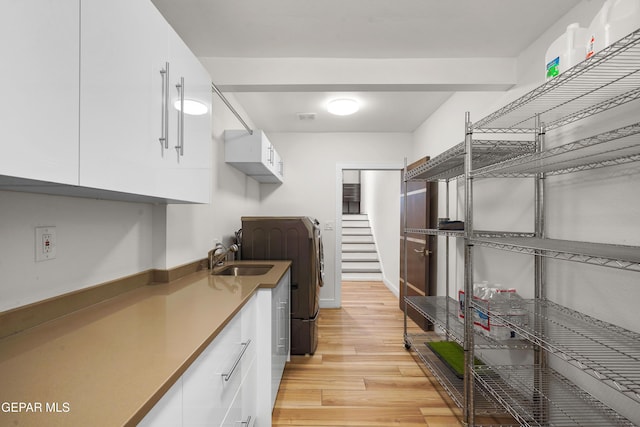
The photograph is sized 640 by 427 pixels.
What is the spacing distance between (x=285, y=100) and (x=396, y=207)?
286cm

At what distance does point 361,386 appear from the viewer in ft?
7.16

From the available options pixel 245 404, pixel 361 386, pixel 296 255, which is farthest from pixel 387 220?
pixel 245 404

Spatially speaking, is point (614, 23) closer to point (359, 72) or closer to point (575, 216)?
point (575, 216)

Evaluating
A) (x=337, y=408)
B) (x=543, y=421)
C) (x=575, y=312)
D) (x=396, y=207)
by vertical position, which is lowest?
(x=337, y=408)

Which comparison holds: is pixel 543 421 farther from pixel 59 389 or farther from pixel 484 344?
pixel 59 389

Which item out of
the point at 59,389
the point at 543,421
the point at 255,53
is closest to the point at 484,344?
the point at 543,421

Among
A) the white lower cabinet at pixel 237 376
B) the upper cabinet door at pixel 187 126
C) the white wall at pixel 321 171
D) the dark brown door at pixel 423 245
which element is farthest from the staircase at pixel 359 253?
the upper cabinet door at pixel 187 126

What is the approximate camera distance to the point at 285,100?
296 cm

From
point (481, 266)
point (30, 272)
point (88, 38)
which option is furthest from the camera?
point (481, 266)

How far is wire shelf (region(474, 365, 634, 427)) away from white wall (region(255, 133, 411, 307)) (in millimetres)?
2413

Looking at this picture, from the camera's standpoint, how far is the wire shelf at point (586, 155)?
112 cm

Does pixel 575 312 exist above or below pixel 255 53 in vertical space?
below

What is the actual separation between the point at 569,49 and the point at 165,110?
173 cm

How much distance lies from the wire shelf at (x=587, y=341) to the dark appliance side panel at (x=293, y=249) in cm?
150
